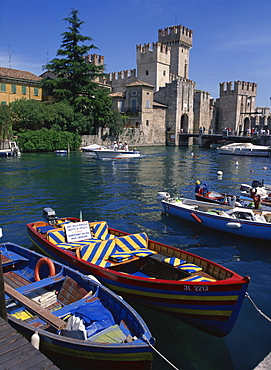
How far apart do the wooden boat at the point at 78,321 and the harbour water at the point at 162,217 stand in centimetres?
115

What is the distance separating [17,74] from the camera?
49875mm

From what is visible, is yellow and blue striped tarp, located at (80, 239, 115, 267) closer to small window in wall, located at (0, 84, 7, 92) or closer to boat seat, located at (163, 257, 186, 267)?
boat seat, located at (163, 257, 186, 267)

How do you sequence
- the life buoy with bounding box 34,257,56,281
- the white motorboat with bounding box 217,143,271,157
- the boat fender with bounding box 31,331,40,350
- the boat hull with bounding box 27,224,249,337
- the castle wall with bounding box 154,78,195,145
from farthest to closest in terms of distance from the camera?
the castle wall with bounding box 154,78,195,145 < the white motorboat with bounding box 217,143,271,157 < the life buoy with bounding box 34,257,56,281 < the boat hull with bounding box 27,224,249,337 < the boat fender with bounding box 31,331,40,350

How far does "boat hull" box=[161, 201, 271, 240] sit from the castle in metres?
46.4

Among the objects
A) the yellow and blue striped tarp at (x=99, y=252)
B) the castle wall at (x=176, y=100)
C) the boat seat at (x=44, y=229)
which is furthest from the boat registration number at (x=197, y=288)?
the castle wall at (x=176, y=100)

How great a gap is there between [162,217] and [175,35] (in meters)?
63.4

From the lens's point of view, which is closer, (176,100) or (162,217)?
(162,217)

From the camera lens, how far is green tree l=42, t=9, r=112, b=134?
165ft

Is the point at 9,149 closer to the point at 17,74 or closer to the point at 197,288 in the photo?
the point at 17,74

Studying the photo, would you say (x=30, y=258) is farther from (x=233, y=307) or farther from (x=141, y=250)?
(x=233, y=307)

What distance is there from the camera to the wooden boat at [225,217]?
Answer: 12.1m

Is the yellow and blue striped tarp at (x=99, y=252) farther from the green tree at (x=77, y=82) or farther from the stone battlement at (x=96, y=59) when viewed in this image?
the stone battlement at (x=96, y=59)

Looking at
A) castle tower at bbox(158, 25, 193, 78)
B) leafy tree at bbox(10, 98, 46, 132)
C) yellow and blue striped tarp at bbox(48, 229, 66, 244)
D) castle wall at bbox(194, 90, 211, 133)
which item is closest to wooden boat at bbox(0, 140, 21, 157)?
leafy tree at bbox(10, 98, 46, 132)

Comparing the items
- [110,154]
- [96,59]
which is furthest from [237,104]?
[110,154]
